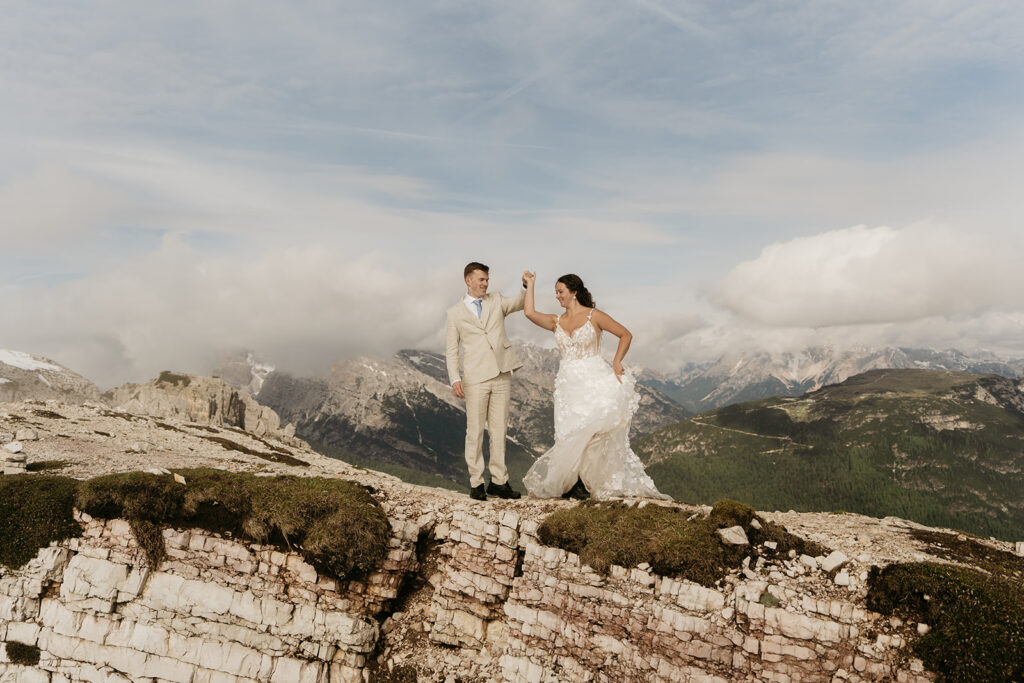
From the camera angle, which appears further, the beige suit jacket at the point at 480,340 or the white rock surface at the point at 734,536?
the beige suit jacket at the point at 480,340

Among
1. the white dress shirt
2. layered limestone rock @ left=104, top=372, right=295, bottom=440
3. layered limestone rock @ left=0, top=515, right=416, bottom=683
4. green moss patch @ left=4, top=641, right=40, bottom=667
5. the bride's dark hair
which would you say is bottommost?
layered limestone rock @ left=104, top=372, right=295, bottom=440

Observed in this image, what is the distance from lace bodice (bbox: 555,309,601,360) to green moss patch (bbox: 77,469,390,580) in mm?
7518

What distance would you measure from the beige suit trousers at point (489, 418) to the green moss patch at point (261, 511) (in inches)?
128

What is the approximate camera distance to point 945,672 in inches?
343

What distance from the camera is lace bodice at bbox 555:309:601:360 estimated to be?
1565 cm

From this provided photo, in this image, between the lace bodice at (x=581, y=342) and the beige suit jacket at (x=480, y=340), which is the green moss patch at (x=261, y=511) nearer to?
the beige suit jacket at (x=480, y=340)

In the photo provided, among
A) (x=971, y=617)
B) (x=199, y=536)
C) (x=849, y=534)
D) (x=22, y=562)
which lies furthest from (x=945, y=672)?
(x=22, y=562)

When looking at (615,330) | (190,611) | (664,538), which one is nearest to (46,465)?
(190,611)

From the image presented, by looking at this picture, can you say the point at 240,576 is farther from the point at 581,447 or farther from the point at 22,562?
the point at 581,447

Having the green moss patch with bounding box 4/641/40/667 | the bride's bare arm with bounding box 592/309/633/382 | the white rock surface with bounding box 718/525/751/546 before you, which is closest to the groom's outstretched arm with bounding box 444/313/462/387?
the bride's bare arm with bounding box 592/309/633/382

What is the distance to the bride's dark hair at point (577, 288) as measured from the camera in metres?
15.8

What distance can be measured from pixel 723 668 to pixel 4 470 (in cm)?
2422

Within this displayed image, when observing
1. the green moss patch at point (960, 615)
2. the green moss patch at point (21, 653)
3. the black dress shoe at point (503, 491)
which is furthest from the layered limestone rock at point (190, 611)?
the green moss patch at point (960, 615)

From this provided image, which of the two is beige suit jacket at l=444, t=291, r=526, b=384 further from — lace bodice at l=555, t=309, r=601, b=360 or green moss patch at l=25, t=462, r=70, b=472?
green moss patch at l=25, t=462, r=70, b=472
